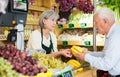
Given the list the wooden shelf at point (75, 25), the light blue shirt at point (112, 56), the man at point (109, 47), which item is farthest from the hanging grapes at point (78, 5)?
the light blue shirt at point (112, 56)

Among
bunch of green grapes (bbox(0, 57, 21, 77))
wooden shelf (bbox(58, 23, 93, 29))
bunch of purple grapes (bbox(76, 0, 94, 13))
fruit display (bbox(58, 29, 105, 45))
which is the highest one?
bunch of purple grapes (bbox(76, 0, 94, 13))

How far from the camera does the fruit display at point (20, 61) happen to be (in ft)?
7.77

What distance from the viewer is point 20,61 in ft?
8.13

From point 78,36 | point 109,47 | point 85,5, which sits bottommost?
point 78,36

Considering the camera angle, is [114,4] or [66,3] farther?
[114,4]

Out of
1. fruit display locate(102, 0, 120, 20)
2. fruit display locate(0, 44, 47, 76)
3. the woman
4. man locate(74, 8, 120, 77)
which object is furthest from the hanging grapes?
fruit display locate(0, 44, 47, 76)

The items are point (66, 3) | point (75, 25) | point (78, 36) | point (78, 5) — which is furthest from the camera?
point (78, 36)

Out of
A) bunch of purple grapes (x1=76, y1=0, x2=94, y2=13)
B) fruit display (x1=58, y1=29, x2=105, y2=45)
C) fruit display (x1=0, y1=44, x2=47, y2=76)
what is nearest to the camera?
fruit display (x1=0, y1=44, x2=47, y2=76)

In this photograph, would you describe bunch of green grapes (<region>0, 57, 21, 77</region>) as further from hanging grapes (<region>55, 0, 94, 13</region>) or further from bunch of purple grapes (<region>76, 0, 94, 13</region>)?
bunch of purple grapes (<region>76, 0, 94, 13</region>)

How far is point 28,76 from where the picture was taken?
2.31m

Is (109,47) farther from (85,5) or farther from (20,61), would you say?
(85,5)

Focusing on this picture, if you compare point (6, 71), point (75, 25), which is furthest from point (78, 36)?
point (6, 71)

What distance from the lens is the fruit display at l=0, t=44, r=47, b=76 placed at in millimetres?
2369

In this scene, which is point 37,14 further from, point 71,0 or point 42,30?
point 42,30
